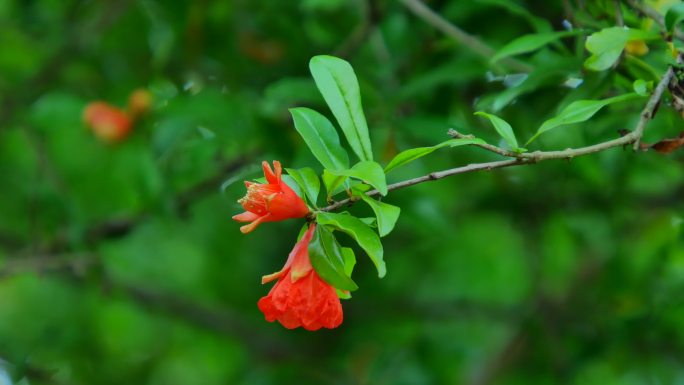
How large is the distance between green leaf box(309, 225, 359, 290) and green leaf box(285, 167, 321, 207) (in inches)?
1.4

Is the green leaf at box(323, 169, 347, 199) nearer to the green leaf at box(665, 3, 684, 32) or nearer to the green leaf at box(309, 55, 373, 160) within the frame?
the green leaf at box(309, 55, 373, 160)

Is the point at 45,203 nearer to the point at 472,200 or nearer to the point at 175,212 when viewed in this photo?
the point at 175,212

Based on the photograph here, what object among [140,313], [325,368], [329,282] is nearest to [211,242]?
[140,313]

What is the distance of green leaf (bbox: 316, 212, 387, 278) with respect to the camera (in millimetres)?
822

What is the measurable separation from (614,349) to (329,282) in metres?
1.48

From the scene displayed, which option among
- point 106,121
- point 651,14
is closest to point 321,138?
point 651,14

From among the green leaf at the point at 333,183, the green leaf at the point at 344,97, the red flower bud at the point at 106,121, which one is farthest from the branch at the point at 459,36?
the red flower bud at the point at 106,121

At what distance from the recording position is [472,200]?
2.63 m

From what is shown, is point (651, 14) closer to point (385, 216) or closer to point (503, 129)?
point (503, 129)

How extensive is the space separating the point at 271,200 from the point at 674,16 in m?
0.54

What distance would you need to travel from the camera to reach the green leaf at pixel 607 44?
41.4 inches

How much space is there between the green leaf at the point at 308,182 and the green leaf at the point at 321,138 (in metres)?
0.02

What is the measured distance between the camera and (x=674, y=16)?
1.05 meters

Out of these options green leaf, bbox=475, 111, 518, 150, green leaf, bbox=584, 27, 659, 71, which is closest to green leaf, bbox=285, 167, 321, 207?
green leaf, bbox=475, 111, 518, 150
